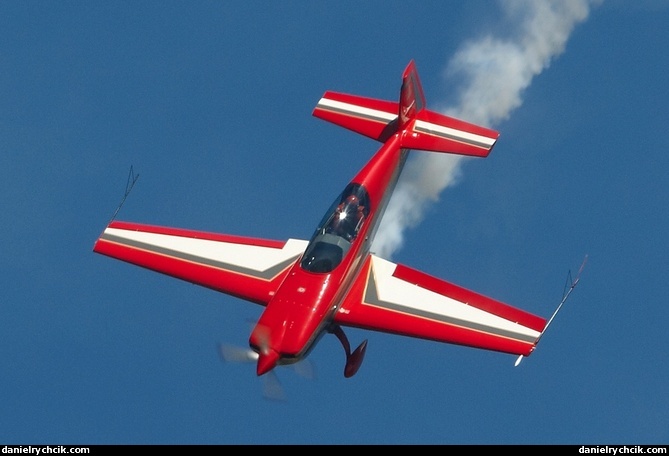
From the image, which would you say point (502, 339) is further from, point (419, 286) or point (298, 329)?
point (298, 329)

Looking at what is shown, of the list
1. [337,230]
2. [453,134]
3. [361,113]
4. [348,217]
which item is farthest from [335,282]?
[361,113]

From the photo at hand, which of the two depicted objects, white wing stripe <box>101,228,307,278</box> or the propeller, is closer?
the propeller

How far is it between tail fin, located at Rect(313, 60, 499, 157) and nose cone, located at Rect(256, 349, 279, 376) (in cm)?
1053

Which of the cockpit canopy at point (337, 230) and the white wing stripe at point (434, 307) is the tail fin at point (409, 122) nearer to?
the cockpit canopy at point (337, 230)

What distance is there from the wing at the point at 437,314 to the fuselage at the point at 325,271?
0.74 metres

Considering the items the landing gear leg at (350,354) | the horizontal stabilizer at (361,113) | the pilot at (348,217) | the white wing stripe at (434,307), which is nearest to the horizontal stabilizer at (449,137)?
the horizontal stabilizer at (361,113)

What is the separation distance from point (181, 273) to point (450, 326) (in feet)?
27.1

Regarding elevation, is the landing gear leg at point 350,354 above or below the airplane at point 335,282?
below

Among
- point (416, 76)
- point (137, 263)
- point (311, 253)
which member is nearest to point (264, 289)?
point (311, 253)

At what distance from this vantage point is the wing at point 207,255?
130 feet

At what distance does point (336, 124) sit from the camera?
44.6 m

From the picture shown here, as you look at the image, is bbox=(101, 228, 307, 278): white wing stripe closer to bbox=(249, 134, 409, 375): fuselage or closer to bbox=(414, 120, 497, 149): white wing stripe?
bbox=(249, 134, 409, 375): fuselage

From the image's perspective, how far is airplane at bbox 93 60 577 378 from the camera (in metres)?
37.5

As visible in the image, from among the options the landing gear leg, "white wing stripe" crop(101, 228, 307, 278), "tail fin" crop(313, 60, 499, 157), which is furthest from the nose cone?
"tail fin" crop(313, 60, 499, 157)
